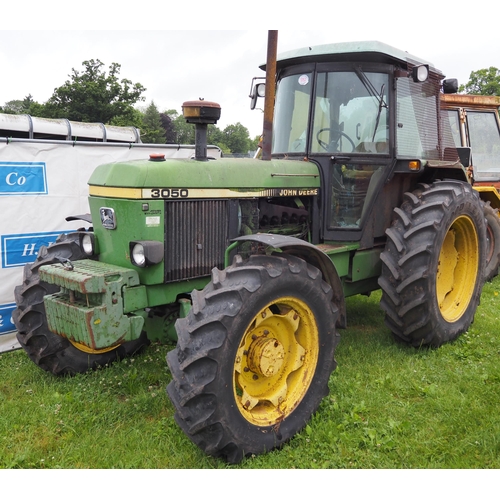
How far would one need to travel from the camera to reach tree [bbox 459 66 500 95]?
25250mm

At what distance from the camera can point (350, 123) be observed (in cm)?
435

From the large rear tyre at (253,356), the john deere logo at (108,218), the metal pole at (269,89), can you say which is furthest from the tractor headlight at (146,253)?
the metal pole at (269,89)

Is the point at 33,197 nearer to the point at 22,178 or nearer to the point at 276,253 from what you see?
the point at 22,178

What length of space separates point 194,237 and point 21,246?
106 inches

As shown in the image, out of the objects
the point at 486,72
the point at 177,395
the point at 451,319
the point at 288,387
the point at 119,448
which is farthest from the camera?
the point at 486,72

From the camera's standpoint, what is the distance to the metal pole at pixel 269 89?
3.89m

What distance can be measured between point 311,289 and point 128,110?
91.5 feet

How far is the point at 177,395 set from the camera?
2.81 metres

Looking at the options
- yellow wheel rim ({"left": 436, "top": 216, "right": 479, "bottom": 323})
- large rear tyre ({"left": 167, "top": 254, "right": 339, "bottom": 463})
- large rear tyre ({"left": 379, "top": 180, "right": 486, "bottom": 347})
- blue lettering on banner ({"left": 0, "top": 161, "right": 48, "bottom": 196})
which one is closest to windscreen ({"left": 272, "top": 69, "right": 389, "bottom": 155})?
large rear tyre ({"left": 379, "top": 180, "right": 486, "bottom": 347})

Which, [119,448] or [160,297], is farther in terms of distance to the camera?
[160,297]

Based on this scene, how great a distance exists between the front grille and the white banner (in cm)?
264

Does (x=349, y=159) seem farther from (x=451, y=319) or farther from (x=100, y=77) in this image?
(x=100, y=77)

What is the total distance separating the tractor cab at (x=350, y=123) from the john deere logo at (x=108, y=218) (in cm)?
180

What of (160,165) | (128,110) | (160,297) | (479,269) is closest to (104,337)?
(160,297)
